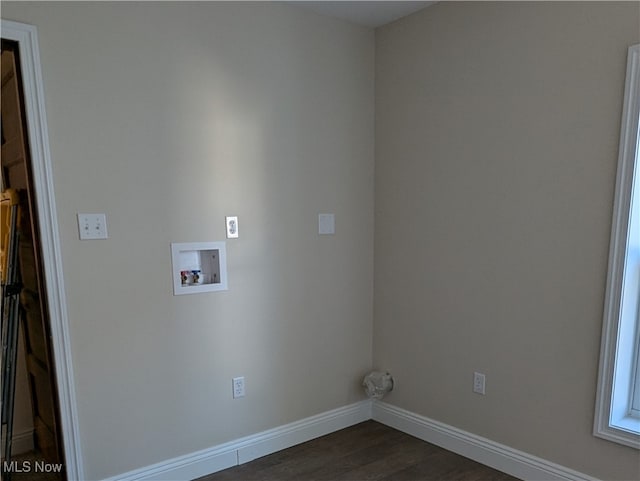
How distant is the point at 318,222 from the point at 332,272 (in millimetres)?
336

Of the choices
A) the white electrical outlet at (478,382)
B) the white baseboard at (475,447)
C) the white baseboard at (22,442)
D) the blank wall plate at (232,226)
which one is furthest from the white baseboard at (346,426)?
the blank wall plate at (232,226)

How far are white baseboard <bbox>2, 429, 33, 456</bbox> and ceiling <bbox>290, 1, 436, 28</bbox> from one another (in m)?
2.92

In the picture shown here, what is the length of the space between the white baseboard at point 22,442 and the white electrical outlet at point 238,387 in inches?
50.3

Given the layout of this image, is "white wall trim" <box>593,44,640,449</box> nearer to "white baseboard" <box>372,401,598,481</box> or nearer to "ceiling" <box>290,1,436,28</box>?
"white baseboard" <box>372,401,598,481</box>

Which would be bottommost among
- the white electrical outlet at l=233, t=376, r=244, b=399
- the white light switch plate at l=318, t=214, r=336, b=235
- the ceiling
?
the white electrical outlet at l=233, t=376, r=244, b=399

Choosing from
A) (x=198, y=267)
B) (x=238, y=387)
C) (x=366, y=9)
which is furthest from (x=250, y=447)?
(x=366, y=9)

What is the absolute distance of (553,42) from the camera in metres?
1.88

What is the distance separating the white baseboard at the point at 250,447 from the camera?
2092 mm

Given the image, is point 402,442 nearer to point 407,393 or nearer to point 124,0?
point 407,393

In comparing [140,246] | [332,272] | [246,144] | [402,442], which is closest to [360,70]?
[246,144]

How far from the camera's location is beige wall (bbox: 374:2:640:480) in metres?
1.82

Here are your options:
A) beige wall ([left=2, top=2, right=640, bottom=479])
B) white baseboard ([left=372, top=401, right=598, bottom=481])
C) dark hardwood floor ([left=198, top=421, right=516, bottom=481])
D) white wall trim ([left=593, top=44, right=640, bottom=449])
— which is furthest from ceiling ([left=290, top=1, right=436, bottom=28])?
dark hardwood floor ([left=198, top=421, right=516, bottom=481])

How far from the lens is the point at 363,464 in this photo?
2295mm

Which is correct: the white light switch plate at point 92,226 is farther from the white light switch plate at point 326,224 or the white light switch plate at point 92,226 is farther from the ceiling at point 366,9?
the ceiling at point 366,9
